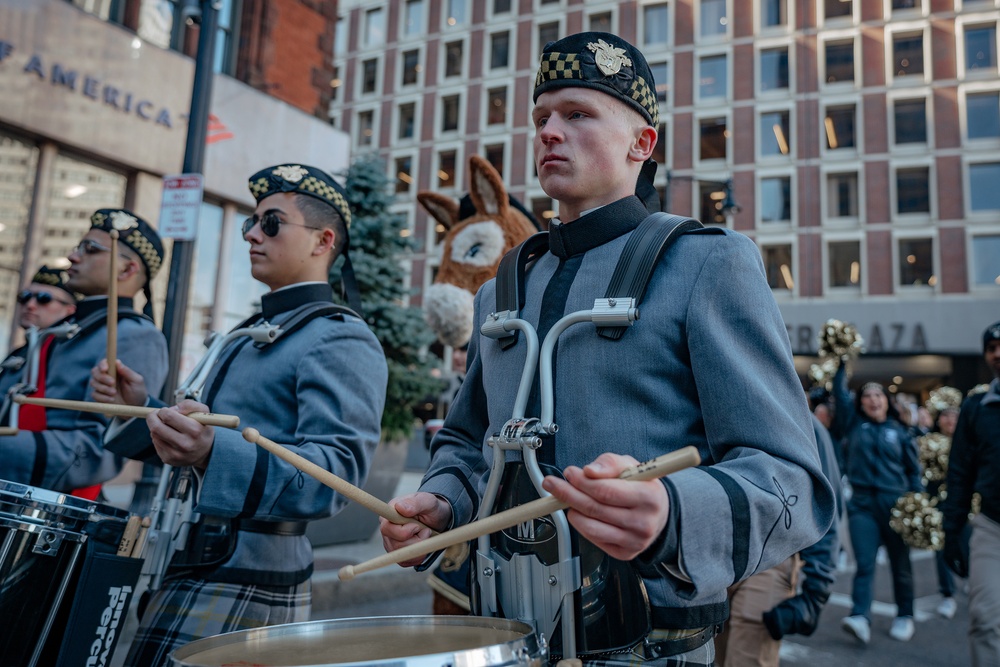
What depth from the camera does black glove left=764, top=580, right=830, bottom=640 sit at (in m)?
3.63

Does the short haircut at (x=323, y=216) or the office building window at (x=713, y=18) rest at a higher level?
the office building window at (x=713, y=18)

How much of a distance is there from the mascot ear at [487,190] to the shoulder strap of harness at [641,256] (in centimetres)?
310

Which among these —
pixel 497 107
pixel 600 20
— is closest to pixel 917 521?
pixel 600 20

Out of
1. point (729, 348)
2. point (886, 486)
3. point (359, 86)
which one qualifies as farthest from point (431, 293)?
point (359, 86)

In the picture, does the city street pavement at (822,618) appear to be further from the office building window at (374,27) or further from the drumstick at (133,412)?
the office building window at (374,27)

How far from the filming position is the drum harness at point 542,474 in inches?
52.8

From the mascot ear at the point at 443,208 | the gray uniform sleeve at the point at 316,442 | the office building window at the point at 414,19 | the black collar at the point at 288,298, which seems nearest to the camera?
the gray uniform sleeve at the point at 316,442

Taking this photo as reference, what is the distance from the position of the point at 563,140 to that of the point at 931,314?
29.1m

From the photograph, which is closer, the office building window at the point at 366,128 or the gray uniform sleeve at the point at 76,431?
the gray uniform sleeve at the point at 76,431

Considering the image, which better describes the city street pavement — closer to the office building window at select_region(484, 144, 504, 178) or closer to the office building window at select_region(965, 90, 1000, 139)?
the office building window at select_region(965, 90, 1000, 139)

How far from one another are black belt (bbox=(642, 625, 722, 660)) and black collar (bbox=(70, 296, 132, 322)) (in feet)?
9.86

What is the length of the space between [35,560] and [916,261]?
30175 millimetres

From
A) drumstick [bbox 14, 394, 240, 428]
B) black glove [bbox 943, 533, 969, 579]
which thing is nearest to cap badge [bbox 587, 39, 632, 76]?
drumstick [bbox 14, 394, 240, 428]

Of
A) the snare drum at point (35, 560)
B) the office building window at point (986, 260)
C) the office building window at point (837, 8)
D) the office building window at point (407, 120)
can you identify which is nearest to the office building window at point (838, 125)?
the office building window at point (837, 8)
